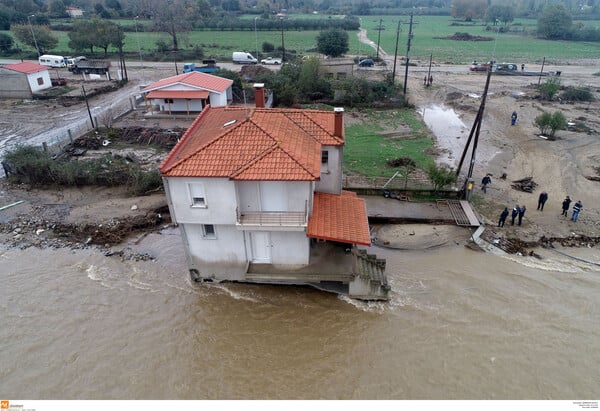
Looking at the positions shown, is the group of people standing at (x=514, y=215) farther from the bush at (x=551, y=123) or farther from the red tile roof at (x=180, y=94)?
the red tile roof at (x=180, y=94)

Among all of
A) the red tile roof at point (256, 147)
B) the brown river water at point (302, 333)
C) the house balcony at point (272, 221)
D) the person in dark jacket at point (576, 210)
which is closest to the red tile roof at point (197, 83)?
the red tile roof at point (256, 147)

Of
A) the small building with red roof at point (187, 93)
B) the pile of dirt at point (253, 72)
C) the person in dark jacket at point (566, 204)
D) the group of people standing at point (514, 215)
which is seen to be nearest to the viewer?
the group of people standing at point (514, 215)

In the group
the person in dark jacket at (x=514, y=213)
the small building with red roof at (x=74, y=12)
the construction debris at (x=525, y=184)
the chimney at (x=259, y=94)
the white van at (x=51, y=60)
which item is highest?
the small building with red roof at (x=74, y=12)

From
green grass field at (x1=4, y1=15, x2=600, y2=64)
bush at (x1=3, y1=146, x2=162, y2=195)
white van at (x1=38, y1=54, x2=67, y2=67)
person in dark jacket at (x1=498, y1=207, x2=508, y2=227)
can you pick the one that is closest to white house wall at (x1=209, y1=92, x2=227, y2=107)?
bush at (x1=3, y1=146, x2=162, y2=195)

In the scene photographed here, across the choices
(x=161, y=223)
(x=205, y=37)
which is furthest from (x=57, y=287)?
(x=205, y=37)

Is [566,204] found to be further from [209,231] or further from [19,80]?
[19,80]

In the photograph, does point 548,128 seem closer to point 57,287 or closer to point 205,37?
point 57,287
